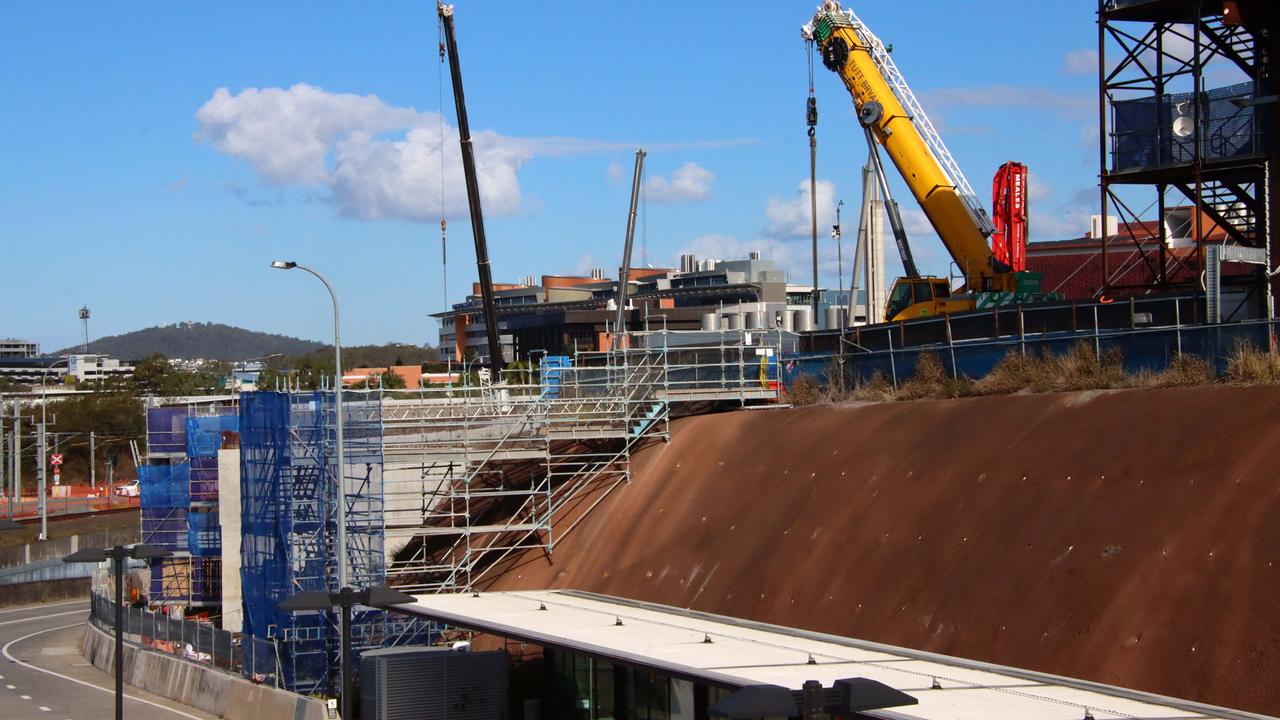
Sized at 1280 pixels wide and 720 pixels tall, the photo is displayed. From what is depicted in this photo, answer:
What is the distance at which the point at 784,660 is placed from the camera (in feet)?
60.2

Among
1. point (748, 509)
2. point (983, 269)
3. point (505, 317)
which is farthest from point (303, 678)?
point (505, 317)

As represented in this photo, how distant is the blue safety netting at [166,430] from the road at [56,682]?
22.0 feet

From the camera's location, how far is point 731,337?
135 ft

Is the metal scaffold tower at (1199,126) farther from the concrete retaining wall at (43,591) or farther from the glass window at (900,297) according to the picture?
the concrete retaining wall at (43,591)

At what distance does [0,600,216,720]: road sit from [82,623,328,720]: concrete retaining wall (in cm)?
28

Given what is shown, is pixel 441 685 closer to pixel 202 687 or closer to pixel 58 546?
pixel 202 687

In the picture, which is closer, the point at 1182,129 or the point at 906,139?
the point at 1182,129

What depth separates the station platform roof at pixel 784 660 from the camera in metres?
15.0

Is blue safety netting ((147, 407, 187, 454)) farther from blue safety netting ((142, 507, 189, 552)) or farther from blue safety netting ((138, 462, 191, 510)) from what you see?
blue safety netting ((142, 507, 189, 552))

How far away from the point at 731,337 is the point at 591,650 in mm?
22846

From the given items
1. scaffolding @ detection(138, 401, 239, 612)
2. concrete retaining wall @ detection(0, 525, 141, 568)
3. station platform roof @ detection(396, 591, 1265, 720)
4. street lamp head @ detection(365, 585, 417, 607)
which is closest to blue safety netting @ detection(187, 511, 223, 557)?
scaffolding @ detection(138, 401, 239, 612)

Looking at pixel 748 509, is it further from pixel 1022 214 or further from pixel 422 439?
pixel 1022 214

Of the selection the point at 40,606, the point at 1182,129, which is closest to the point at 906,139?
the point at 1182,129

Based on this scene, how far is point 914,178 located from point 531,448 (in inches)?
585
